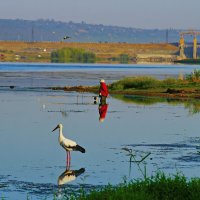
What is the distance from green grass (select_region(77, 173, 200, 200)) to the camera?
13906mm

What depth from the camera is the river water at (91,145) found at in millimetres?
16984

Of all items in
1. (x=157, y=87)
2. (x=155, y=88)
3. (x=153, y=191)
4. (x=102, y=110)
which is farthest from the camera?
(x=157, y=87)

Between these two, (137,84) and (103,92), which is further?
(137,84)

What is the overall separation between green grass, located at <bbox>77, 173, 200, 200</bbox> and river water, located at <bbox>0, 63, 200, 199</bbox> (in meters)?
0.64

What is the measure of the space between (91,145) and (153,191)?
7905mm

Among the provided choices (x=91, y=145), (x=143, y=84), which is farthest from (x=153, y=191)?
(x=143, y=84)

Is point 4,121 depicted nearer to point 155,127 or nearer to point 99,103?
point 155,127

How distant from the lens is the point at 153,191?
A: 14.7 meters

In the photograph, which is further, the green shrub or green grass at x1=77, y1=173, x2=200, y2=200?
the green shrub

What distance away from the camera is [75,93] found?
51.5 meters

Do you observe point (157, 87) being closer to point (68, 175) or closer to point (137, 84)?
point (137, 84)

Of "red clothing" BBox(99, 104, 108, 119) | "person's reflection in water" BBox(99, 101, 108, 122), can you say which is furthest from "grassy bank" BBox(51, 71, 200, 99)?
"red clothing" BBox(99, 104, 108, 119)

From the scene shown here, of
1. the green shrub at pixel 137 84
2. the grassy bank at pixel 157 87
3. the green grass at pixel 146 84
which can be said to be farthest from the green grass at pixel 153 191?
the green shrub at pixel 137 84

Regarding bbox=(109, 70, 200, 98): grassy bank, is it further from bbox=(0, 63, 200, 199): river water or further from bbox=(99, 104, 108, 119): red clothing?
bbox=(99, 104, 108, 119): red clothing
